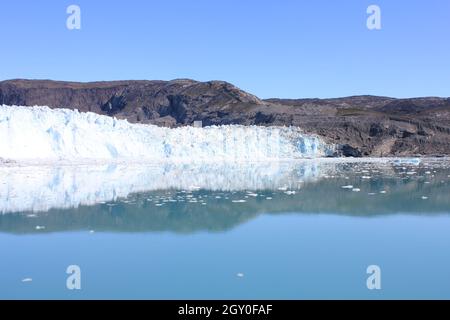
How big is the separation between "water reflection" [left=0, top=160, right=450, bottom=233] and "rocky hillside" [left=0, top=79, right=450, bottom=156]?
17017mm

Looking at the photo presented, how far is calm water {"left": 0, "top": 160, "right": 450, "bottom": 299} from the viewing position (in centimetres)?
441

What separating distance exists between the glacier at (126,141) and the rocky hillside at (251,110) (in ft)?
13.3

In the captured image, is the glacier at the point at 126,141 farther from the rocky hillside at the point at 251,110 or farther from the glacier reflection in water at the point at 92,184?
the rocky hillside at the point at 251,110

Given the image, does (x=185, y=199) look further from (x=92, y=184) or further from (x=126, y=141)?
(x=126, y=141)

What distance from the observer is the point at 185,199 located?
9875 mm

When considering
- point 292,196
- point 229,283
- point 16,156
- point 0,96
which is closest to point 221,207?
point 292,196

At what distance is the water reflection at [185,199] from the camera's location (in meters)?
7.68

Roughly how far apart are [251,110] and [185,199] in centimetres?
3357

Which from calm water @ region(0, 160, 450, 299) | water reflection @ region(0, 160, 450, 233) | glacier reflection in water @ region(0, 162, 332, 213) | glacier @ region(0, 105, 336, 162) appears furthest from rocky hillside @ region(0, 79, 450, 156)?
calm water @ region(0, 160, 450, 299)

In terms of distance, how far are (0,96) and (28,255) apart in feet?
216

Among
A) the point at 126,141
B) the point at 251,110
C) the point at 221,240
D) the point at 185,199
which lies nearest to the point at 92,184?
the point at 185,199

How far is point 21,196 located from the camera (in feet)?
32.4

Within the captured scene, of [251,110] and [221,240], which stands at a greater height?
[251,110]
